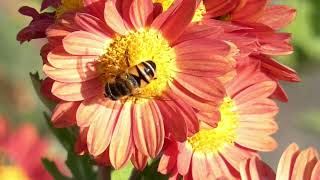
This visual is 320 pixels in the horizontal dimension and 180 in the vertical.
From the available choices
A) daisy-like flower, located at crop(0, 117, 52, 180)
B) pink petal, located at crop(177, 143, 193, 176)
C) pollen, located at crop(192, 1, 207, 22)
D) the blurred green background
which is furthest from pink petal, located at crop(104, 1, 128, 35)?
the blurred green background

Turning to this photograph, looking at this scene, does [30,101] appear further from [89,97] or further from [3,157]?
[89,97]

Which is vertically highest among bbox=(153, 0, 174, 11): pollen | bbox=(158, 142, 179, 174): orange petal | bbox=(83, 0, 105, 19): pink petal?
bbox=(83, 0, 105, 19): pink petal

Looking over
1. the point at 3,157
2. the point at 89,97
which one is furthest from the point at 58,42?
the point at 3,157

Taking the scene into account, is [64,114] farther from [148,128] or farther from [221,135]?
[221,135]

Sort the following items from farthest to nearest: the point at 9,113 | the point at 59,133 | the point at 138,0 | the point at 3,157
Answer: the point at 9,113
the point at 3,157
the point at 59,133
the point at 138,0

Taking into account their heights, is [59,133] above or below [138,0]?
below

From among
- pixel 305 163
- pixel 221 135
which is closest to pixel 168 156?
pixel 221 135

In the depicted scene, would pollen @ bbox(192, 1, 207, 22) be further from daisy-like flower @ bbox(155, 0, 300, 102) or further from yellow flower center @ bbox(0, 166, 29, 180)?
yellow flower center @ bbox(0, 166, 29, 180)
